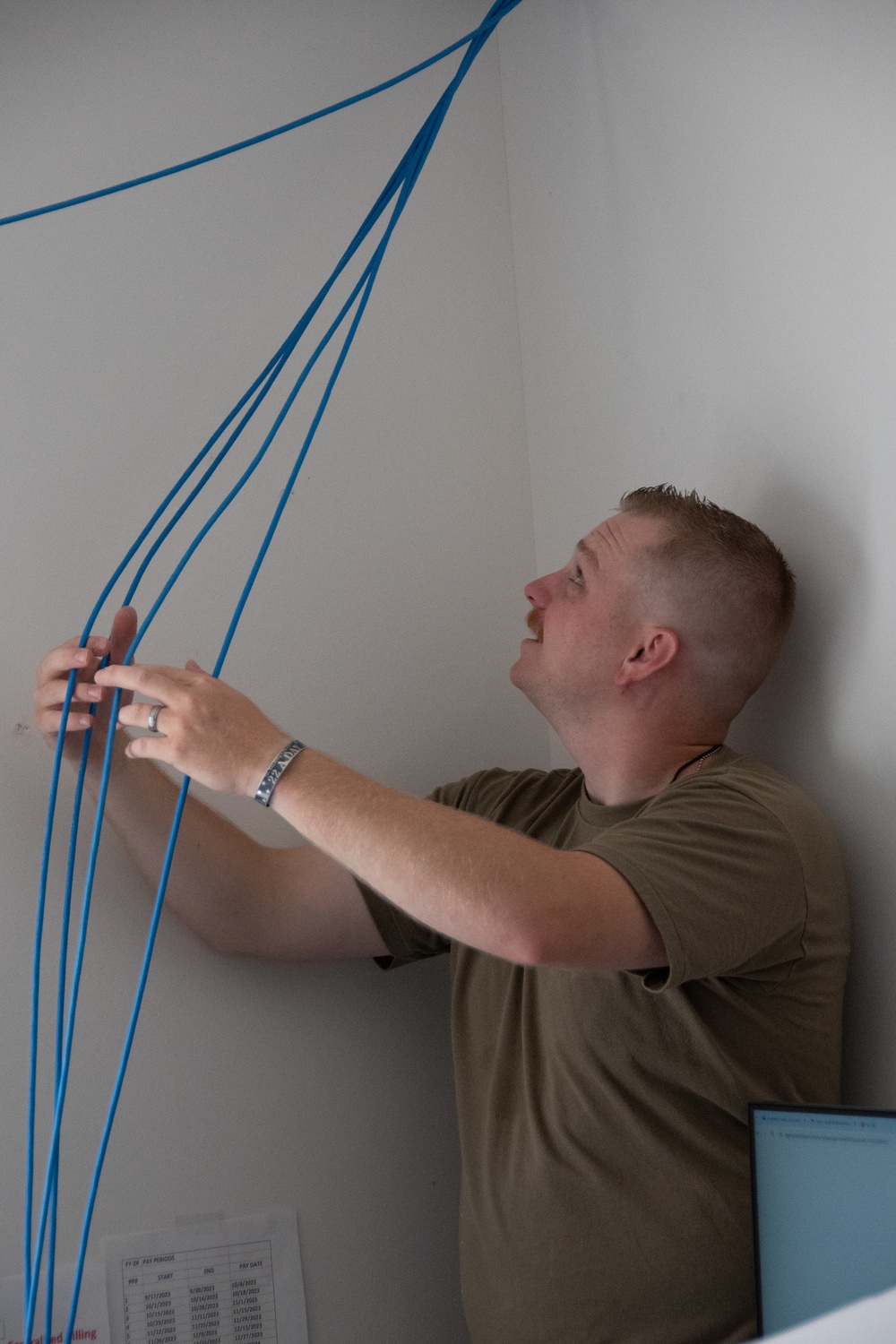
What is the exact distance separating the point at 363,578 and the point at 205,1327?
0.95 meters

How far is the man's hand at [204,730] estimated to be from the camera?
1.14 metres

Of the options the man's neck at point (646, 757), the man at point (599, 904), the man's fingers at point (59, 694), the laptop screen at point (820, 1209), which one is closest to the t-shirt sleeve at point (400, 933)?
the man at point (599, 904)

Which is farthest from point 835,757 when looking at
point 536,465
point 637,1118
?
point 536,465

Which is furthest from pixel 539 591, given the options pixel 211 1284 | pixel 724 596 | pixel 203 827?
pixel 211 1284

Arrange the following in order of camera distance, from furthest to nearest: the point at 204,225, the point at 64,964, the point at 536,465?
the point at 536,465, the point at 204,225, the point at 64,964

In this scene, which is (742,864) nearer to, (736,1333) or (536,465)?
(736,1333)

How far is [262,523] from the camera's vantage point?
1642 millimetres

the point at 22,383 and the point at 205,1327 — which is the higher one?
the point at 22,383

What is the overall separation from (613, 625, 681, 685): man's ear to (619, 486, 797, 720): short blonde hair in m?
0.02

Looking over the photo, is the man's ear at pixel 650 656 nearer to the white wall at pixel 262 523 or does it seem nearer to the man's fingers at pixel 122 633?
the white wall at pixel 262 523

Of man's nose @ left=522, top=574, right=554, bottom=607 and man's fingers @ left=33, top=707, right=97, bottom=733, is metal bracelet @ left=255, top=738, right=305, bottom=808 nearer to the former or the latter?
man's fingers @ left=33, top=707, right=97, bottom=733

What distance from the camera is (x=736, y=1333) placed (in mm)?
1204

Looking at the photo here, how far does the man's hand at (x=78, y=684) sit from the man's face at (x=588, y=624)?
0.47 m

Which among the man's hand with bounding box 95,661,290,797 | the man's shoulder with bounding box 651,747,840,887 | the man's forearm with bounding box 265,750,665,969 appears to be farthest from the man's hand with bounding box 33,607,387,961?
→ the man's shoulder with bounding box 651,747,840,887
